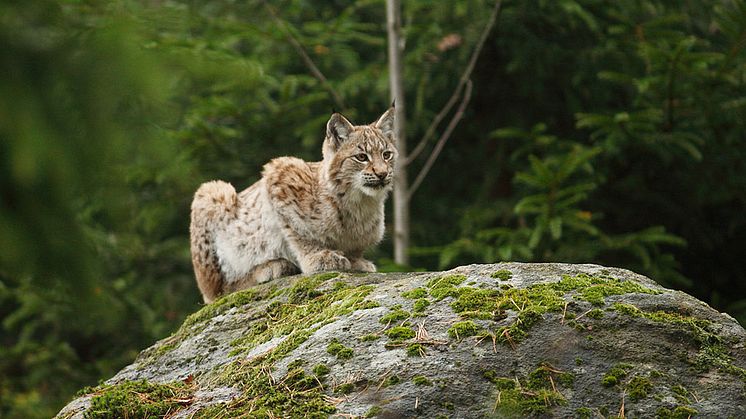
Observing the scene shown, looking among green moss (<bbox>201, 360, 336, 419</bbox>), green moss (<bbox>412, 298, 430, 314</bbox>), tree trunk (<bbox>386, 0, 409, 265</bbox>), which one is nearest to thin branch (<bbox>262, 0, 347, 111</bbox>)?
tree trunk (<bbox>386, 0, 409, 265</bbox>)

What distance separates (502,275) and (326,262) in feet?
6.04

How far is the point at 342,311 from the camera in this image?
383cm

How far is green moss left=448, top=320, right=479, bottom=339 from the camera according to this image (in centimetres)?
337

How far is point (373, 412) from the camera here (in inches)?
119

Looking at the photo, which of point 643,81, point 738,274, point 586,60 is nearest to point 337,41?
point 586,60

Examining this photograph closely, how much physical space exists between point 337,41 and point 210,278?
3954mm

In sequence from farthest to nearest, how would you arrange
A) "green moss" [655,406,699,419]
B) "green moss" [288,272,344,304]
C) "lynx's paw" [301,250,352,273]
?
"lynx's paw" [301,250,352,273] < "green moss" [288,272,344,304] < "green moss" [655,406,699,419]

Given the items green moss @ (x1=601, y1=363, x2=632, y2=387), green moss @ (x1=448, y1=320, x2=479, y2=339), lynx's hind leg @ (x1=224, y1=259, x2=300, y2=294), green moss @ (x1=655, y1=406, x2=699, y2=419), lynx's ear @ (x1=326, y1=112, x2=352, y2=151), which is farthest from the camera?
lynx's ear @ (x1=326, y1=112, x2=352, y2=151)

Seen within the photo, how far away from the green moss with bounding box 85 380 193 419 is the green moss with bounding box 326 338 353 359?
2.07 feet

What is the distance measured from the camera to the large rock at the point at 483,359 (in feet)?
10.1

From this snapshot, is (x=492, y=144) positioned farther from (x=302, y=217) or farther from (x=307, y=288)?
(x=307, y=288)

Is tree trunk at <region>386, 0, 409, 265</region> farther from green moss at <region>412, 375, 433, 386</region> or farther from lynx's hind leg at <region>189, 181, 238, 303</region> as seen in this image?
green moss at <region>412, 375, 433, 386</region>

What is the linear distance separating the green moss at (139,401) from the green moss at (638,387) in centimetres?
177

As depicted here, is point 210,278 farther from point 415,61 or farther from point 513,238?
point 415,61
